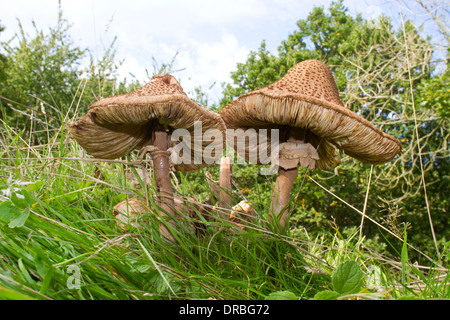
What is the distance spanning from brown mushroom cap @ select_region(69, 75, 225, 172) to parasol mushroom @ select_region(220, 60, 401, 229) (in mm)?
250

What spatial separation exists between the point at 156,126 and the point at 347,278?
4.84 feet

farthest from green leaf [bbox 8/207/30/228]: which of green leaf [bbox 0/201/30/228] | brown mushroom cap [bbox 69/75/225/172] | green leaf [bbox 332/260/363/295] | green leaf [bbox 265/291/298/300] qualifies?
green leaf [bbox 332/260/363/295]

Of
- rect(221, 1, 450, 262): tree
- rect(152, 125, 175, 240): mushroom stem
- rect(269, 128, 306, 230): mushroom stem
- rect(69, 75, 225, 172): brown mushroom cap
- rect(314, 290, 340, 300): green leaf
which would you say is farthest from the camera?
rect(221, 1, 450, 262): tree

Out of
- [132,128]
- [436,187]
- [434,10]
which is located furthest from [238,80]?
[132,128]

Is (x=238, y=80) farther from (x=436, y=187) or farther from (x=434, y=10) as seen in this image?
(x=436, y=187)

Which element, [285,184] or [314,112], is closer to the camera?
[314,112]

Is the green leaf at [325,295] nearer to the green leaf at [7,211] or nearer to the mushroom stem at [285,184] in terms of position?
the mushroom stem at [285,184]

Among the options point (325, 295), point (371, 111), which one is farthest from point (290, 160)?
point (371, 111)

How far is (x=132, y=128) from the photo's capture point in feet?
7.55

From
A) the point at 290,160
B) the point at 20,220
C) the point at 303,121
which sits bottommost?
the point at 20,220

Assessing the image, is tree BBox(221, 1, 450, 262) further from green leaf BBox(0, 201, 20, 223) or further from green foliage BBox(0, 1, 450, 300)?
green leaf BBox(0, 201, 20, 223)

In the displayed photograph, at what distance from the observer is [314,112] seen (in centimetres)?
186

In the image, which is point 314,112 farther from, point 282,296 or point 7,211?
point 7,211

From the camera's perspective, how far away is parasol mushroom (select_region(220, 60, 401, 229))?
1.85 m
